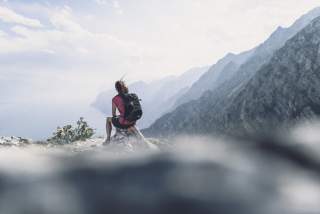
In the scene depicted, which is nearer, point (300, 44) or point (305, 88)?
point (305, 88)

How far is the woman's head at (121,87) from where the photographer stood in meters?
14.3

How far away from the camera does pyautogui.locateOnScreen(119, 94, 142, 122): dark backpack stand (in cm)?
1441

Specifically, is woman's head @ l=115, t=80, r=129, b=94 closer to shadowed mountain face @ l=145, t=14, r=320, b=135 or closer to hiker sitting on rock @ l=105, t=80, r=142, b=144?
hiker sitting on rock @ l=105, t=80, r=142, b=144

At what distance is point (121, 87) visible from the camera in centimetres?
1438

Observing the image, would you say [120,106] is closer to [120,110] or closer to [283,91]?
[120,110]

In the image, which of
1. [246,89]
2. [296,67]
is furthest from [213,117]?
[296,67]

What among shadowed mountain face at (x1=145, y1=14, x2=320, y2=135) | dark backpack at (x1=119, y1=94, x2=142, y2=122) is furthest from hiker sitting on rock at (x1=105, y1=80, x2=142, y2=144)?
shadowed mountain face at (x1=145, y1=14, x2=320, y2=135)

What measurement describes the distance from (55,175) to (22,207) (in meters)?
1.02

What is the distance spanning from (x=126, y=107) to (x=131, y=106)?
0.61ft

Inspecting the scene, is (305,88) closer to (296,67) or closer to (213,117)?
(296,67)

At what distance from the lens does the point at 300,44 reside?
159 meters

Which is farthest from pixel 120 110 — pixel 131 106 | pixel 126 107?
pixel 131 106

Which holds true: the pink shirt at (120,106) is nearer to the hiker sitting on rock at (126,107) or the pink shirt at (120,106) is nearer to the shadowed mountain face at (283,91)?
the hiker sitting on rock at (126,107)

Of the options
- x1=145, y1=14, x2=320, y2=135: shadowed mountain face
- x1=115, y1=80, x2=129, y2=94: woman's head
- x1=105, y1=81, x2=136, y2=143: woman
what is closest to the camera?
x1=115, y1=80, x2=129, y2=94: woman's head
